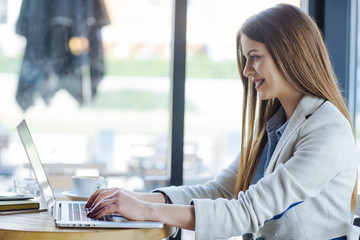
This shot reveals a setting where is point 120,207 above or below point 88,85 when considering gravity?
below

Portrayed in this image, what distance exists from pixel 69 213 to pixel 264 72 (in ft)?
2.31

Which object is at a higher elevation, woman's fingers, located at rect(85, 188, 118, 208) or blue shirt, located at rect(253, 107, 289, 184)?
blue shirt, located at rect(253, 107, 289, 184)

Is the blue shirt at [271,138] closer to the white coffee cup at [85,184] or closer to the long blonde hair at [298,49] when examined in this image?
the long blonde hair at [298,49]

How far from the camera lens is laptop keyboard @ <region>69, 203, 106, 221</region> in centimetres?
118

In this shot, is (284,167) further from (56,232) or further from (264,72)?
(56,232)

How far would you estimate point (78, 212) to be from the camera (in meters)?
1.28

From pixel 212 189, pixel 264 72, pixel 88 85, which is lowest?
pixel 212 189

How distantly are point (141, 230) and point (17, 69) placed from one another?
2.07 metres

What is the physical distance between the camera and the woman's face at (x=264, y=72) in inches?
57.2

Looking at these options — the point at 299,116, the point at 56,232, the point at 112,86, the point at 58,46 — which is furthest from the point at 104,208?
the point at 112,86

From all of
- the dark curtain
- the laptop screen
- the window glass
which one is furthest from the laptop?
the dark curtain

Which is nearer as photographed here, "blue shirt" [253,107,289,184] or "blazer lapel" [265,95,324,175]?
"blazer lapel" [265,95,324,175]

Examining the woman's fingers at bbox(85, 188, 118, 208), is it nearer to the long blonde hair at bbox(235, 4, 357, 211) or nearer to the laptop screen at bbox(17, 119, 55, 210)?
the laptop screen at bbox(17, 119, 55, 210)

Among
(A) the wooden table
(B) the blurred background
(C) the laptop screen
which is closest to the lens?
(A) the wooden table
